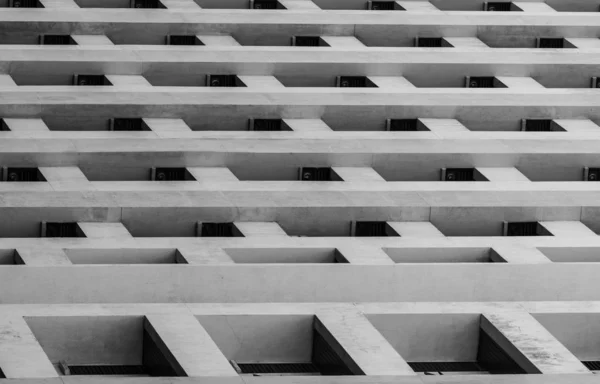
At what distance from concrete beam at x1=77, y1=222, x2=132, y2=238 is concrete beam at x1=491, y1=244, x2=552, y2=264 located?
18.0 feet

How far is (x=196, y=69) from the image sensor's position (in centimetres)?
3575

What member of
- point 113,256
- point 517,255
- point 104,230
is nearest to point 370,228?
point 517,255

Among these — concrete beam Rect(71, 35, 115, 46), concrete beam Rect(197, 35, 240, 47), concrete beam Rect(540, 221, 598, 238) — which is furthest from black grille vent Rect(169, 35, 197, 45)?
concrete beam Rect(540, 221, 598, 238)

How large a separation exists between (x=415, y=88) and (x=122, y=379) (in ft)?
45.6

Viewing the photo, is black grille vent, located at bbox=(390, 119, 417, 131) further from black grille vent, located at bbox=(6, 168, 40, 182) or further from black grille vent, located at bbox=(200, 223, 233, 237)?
black grille vent, located at bbox=(6, 168, 40, 182)

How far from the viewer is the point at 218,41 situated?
3725 centimetres

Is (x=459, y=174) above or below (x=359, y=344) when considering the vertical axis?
above

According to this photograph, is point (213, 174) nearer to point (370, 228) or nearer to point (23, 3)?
point (370, 228)

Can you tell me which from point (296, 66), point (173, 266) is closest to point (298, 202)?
point (173, 266)

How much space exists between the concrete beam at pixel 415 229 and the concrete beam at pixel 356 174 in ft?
→ 5.00

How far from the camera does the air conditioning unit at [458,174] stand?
3269 centimetres

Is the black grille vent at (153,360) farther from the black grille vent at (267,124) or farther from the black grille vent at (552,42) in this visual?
the black grille vent at (552,42)

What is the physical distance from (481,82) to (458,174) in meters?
4.62

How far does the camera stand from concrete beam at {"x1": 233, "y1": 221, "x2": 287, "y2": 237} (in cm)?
2955
